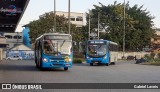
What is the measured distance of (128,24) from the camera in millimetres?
82562

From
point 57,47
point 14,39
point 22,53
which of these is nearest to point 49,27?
point 22,53

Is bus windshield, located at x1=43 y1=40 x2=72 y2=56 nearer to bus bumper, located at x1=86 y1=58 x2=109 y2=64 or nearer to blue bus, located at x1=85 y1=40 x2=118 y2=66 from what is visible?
blue bus, located at x1=85 y1=40 x2=118 y2=66

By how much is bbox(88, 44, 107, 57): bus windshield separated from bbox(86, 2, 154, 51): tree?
121ft

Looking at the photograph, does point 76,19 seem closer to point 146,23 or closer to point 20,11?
point 146,23

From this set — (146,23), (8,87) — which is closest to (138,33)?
(146,23)

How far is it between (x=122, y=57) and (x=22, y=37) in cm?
6184

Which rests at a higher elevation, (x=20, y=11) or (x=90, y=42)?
(x=20, y=11)

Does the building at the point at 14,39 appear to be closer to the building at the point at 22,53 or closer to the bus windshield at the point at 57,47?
the building at the point at 22,53

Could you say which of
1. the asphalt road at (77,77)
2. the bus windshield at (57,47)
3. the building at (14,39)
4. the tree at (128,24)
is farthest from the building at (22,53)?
the bus windshield at (57,47)

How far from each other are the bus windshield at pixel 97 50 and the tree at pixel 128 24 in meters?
37.0

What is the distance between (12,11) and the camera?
40969 millimetres

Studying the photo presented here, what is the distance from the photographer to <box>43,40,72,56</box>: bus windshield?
1170 inches

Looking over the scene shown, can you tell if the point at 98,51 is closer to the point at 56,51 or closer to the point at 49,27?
the point at 56,51

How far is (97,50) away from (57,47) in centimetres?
1393
